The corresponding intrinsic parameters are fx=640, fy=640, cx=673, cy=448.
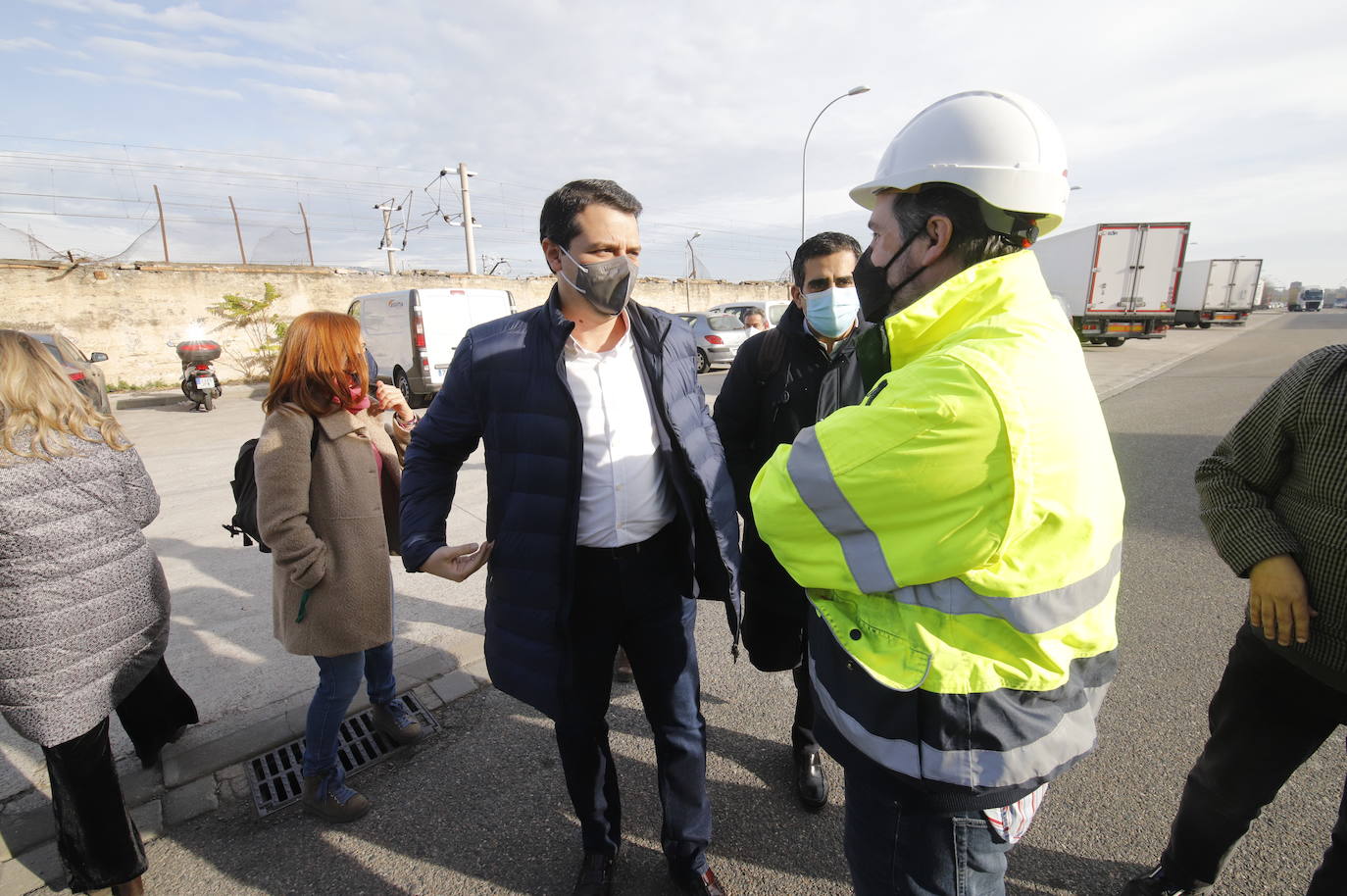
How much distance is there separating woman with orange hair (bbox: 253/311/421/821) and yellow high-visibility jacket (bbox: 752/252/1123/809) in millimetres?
1775

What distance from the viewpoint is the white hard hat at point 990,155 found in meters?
1.23

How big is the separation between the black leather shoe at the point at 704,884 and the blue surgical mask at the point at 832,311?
6.37 ft

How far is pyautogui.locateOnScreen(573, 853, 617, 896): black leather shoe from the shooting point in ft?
6.54

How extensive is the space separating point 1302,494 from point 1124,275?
22.4 meters

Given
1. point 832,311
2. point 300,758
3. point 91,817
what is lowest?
point 300,758

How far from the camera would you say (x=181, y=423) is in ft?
34.8

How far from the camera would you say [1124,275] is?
19609mm

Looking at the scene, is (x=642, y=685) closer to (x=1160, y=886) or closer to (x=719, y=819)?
(x=719, y=819)

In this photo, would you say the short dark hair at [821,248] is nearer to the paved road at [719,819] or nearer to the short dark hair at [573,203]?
the short dark hair at [573,203]

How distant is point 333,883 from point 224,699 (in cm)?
136

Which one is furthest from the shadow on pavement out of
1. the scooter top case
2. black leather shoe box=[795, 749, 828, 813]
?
the scooter top case

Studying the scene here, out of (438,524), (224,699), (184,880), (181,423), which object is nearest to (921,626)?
(438,524)

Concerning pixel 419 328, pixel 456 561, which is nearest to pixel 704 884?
pixel 456 561

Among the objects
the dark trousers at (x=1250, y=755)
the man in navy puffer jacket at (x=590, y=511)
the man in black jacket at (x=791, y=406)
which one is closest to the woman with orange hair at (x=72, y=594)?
the man in navy puffer jacket at (x=590, y=511)
